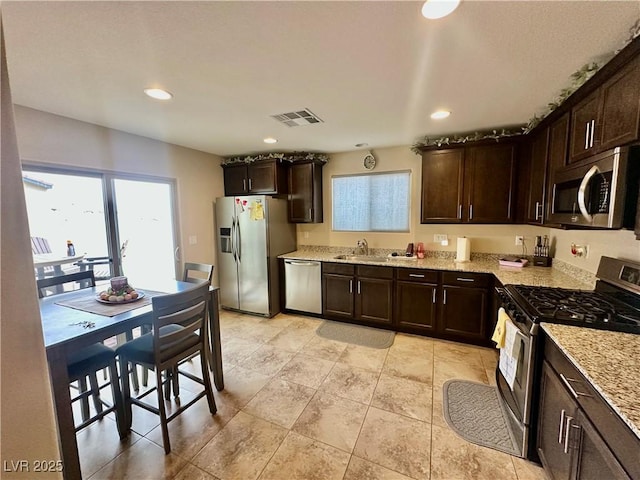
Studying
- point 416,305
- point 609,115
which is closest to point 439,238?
point 416,305

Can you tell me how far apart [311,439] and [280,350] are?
125cm

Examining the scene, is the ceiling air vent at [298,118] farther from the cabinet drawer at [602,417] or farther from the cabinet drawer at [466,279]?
the cabinet drawer at [602,417]

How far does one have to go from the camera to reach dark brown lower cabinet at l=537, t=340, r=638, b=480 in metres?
0.97

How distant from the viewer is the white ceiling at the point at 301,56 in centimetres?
125

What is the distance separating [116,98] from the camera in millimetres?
2143

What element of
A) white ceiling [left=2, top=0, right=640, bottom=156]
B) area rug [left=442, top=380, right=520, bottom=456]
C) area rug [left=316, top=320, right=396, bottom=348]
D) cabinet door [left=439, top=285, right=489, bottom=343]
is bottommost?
area rug [left=442, top=380, right=520, bottom=456]

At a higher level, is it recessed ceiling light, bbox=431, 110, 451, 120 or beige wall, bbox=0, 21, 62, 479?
recessed ceiling light, bbox=431, 110, 451, 120

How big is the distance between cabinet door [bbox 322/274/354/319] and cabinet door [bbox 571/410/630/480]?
2546 mm

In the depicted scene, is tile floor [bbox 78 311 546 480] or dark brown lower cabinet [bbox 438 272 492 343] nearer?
tile floor [bbox 78 311 546 480]

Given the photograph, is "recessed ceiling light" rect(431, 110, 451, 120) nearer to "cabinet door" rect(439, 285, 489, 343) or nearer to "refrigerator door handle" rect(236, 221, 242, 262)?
"cabinet door" rect(439, 285, 489, 343)

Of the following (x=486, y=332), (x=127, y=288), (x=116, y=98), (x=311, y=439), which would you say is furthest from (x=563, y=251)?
(x=116, y=98)

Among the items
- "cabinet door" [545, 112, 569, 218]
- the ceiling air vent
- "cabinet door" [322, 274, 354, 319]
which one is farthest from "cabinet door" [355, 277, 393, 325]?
the ceiling air vent

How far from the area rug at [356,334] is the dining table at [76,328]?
1.45m

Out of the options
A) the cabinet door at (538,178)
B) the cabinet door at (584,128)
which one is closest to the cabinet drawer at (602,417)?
the cabinet door at (584,128)
